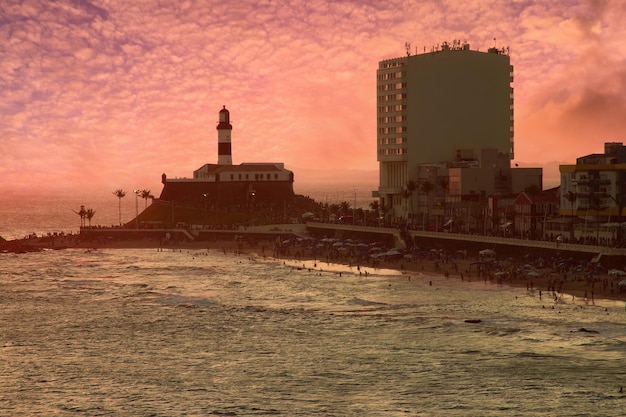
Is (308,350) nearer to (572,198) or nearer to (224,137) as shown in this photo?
(572,198)

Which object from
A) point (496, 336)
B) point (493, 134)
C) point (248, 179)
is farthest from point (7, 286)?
point (493, 134)

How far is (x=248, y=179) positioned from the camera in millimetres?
187000

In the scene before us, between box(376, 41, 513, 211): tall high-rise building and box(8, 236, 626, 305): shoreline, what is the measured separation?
131 feet

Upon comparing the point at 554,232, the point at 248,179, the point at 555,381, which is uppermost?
the point at 248,179

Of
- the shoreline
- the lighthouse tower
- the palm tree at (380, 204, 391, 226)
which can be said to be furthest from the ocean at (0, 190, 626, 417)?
the lighthouse tower

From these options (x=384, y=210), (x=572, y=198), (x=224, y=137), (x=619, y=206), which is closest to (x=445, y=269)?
(x=572, y=198)

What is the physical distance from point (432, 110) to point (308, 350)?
119556mm

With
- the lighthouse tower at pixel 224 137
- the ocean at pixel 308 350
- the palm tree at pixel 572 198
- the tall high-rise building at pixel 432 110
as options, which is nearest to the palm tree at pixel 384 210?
the tall high-rise building at pixel 432 110

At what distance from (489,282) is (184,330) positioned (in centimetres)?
4018

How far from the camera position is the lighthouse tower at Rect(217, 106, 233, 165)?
19625 centimetres

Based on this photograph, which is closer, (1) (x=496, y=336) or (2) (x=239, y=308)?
(1) (x=496, y=336)

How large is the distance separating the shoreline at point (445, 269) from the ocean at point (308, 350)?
2.79 metres

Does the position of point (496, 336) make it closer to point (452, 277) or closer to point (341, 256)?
point (452, 277)

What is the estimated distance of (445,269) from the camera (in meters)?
A: 110
